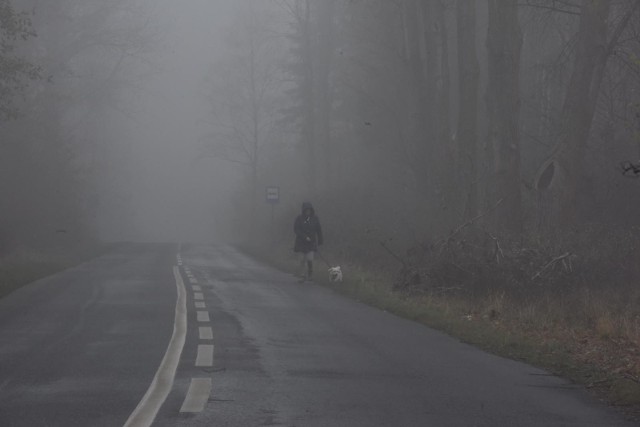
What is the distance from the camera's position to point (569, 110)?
21.9 metres

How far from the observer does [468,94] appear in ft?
82.3

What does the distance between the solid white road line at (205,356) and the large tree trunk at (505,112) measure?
1268 cm

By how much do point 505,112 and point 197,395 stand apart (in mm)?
15955

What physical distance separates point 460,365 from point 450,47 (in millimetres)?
32328

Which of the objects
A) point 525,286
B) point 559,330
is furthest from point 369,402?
point 525,286

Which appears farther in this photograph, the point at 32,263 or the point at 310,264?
the point at 32,263

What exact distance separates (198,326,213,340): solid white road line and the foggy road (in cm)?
1

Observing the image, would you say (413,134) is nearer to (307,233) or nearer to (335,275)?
(307,233)

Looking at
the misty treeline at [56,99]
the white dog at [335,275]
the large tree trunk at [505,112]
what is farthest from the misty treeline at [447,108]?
the misty treeline at [56,99]

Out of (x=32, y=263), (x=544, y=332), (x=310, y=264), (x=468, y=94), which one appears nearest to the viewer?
(x=544, y=332)

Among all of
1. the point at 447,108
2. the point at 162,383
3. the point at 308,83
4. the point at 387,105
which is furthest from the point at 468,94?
the point at 308,83

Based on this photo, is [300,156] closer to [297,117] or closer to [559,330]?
[297,117]

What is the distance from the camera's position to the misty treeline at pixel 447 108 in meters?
21.9

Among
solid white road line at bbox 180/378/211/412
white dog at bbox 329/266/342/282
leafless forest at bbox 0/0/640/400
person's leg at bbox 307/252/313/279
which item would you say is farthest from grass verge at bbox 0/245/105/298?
solid white road line at bbox 180/378/211/412
